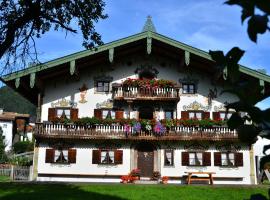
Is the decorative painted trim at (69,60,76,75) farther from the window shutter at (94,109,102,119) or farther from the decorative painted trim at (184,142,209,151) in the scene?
the decorative painted trim at (184,142,209,151)

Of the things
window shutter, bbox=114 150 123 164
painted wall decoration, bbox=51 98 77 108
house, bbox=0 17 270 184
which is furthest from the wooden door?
painted wall decoration, bbox=51 98 77 108

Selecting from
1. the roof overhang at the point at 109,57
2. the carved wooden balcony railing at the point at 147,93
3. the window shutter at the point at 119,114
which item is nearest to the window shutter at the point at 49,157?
the roof overhang at the point at 109,57

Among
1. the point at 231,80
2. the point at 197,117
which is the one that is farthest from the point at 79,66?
the point at 231,80

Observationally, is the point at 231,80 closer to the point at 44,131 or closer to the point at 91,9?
the point at 91,9

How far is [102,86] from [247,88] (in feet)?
93.0

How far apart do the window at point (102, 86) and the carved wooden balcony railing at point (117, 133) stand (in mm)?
2956

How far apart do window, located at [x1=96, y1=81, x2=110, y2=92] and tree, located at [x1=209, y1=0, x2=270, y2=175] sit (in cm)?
2808

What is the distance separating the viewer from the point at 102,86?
29.8m

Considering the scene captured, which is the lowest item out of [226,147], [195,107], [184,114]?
[226,147]

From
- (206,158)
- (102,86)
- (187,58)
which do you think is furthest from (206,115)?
(102,86)

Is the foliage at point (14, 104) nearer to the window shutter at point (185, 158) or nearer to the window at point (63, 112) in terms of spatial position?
the window at point (63, 112)

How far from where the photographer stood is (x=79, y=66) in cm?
2942

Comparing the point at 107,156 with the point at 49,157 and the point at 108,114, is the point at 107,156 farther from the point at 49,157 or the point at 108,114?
the point at 49,157

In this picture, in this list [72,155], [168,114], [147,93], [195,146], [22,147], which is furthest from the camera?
[22,147]
